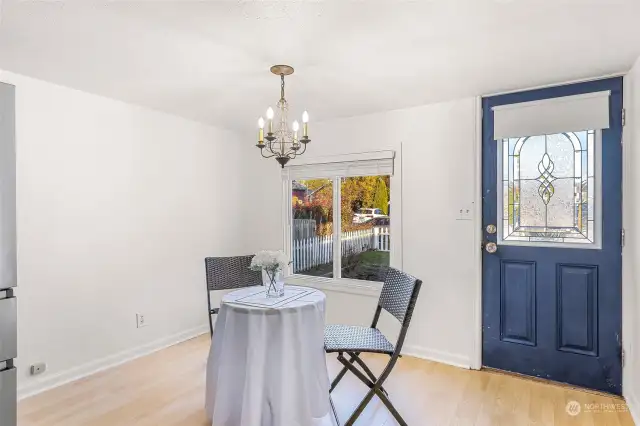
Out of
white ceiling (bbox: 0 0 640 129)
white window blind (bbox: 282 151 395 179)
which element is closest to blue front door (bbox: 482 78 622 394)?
white ceiling (bbox: 0 0 640 129)

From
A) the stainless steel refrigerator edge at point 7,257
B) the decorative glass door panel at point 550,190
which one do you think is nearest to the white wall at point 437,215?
the decorative glass door panel at point 550,190

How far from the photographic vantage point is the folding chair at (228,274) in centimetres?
324

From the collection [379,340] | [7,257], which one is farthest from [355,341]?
[7,257]

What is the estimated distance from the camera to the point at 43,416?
7.88 ft

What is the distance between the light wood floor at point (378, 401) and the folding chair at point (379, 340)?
20cm

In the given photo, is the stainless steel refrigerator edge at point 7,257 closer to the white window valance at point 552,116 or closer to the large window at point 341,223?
the large window at point 341,223

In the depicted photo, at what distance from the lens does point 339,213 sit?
3943 millimetres

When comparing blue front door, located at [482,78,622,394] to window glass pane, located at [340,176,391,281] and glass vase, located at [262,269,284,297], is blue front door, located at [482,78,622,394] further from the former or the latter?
glass vase, located at [262,269,284,297]

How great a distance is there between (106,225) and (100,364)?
112 cm

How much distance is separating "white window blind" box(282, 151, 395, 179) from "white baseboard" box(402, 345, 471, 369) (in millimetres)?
1582

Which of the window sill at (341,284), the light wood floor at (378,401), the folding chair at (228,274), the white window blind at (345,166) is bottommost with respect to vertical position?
the light wood floor at (378,401)

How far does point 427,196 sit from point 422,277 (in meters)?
0.71

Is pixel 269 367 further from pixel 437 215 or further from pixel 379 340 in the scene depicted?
pixel 437 215

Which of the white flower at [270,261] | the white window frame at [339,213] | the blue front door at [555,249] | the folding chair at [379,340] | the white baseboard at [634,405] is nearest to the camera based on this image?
the folding chair at [379,340]
